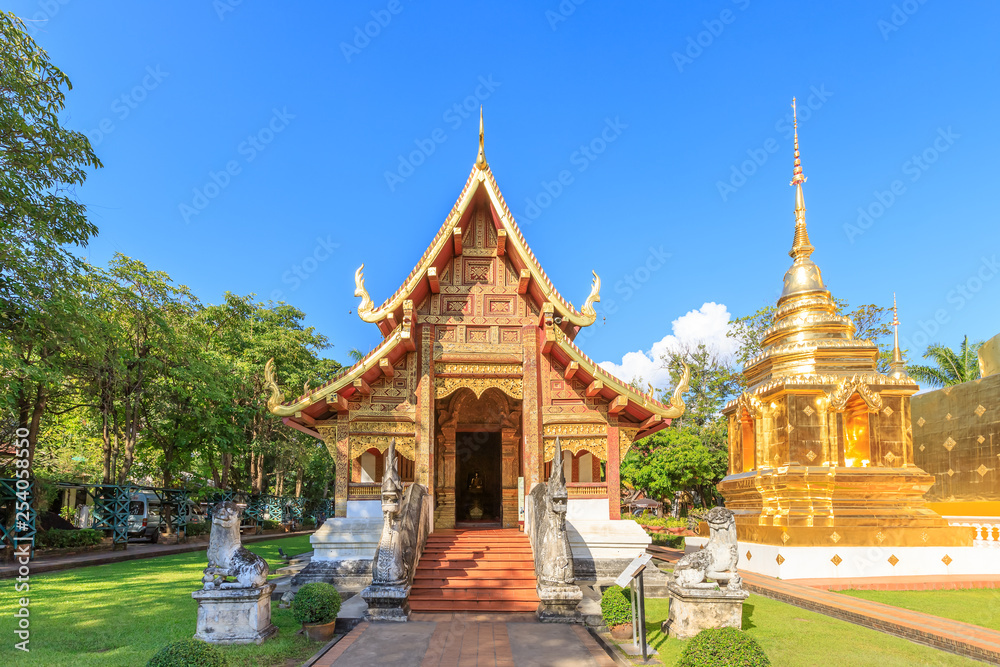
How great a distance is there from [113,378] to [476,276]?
1407 cm

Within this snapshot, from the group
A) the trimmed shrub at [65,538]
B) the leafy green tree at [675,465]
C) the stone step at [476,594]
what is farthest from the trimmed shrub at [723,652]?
the leafy green tree at [675,465]

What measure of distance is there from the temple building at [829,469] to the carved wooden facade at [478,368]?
2.79 m

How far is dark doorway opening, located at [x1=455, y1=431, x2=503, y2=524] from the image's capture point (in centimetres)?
1527

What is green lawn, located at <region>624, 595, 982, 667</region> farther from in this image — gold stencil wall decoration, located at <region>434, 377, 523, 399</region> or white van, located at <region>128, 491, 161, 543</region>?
white van, located at <region>128, 491, 161, 543</region>

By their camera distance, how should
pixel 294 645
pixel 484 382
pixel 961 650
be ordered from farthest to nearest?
pixel 484 382
pixel 294 645
pixel 961 650

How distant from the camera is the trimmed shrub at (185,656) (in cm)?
528

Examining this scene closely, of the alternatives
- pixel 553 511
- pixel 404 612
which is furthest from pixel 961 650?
pixel 404 612

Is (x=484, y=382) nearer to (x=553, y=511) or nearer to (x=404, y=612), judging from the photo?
(x=553, y=511)

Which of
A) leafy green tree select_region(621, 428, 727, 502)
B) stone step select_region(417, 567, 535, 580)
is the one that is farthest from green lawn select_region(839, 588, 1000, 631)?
leafy green tree select_region(621, 428, 727, 502)

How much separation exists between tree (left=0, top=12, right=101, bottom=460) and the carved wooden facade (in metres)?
6.71

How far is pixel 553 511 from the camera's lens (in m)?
8.91

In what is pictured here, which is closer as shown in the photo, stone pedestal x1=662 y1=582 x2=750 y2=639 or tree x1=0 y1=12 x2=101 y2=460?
stone pedestal x1=662 y1=582 x2=750 y2=639

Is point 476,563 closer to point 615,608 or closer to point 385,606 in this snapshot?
point 385,606

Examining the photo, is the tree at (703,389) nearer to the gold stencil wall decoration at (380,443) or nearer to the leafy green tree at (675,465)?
the leafy green tree at (675,465)
